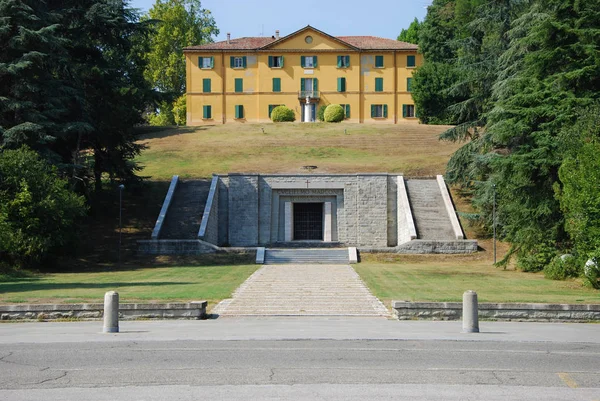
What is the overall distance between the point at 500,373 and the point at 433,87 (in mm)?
60516

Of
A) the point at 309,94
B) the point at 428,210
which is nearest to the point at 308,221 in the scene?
the point at 428,210

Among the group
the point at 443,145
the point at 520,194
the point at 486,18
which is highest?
the point at 486,18

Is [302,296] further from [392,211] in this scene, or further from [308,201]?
[308,201]

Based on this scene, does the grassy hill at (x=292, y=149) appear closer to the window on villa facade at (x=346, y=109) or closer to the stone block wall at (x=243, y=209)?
the stone block wall at (x=243, y=209)

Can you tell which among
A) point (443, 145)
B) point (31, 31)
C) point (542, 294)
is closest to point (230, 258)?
point (31, 31)

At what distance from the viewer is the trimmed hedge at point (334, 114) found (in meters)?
68.4

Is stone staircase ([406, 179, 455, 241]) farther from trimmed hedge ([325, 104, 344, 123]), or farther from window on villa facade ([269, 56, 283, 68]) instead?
window on villa facade ([269, 56, 283, 68])

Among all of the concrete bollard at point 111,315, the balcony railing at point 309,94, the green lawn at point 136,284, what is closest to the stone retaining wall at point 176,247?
the green lawn at point 136,284

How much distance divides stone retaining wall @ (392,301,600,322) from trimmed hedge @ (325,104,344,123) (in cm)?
5169

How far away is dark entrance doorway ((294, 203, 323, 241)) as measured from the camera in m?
44.0

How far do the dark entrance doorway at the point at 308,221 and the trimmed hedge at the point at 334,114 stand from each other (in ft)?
83.8

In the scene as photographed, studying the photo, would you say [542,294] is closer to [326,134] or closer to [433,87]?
[326,134]

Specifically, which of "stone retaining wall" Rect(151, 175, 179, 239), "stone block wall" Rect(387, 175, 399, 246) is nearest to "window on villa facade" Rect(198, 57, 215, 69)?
"stone retaining wall" Rect(151, 175, 179, 239)

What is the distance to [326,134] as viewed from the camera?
59125 millimetres
